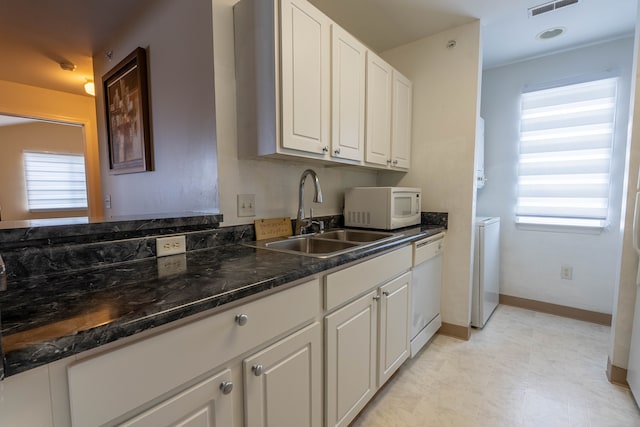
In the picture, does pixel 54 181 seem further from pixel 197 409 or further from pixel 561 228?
pixel 561 228

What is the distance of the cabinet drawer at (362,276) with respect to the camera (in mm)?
1204

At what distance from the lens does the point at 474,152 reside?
87.7 inches

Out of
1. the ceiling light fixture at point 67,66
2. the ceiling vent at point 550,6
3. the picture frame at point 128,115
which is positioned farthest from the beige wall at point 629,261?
the ceiling light fixture at point 67,66

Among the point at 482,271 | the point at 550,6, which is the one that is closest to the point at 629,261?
the point at 482,271

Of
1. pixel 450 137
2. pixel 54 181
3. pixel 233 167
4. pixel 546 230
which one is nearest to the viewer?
pixel 233 167

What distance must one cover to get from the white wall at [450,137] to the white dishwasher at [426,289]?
0.46 feet

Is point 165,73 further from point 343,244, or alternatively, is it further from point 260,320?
point 260,320

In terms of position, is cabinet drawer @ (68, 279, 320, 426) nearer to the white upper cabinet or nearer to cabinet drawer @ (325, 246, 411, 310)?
cabinet drawer @ (325, 246, 411, 310)

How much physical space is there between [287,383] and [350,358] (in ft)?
1.31

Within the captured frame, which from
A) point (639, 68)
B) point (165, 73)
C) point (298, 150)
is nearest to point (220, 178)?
point (298, 150)

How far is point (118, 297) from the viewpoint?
76 cm

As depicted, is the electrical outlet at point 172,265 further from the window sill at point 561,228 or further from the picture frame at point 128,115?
the window sill at point 561,228

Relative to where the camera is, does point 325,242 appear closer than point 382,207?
Yes

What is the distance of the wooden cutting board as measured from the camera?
64.4 inches
